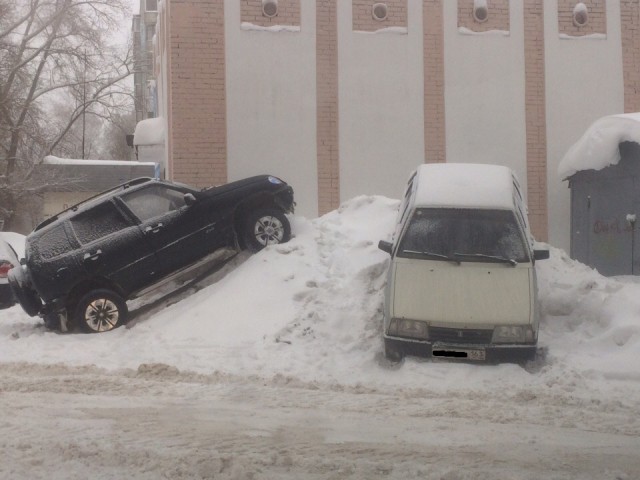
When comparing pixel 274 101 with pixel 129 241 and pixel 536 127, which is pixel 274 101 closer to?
pixel 129 241

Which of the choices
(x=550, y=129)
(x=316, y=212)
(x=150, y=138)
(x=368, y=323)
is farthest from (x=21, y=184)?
(x=368, y=323)

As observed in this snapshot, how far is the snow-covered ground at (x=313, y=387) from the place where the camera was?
17.1 feet

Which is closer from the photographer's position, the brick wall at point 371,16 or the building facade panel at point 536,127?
the brick wall at point 371,16

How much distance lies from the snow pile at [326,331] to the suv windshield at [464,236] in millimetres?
1161

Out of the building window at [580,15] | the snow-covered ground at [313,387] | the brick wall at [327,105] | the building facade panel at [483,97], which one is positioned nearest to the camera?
the snow-covered ground at [313,387]

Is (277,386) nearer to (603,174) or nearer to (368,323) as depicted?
(368,323)

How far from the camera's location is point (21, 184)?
99.4 ft

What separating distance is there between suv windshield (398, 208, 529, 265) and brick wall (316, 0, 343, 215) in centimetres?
591

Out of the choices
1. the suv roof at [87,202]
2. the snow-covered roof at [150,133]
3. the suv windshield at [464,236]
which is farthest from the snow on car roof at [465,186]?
the snow-covered roof at [150,133]

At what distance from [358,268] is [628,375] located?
3.99m

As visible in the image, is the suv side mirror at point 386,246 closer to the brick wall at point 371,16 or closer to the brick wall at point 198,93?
the brick wall at point 198,93

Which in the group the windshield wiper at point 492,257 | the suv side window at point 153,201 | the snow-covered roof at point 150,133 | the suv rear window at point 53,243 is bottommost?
the windshield wiper at point 492,257

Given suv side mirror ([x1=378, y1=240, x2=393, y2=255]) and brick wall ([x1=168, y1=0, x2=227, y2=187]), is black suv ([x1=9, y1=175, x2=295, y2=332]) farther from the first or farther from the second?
suv side mirror ([x1=378, y1=240, x2=393, y2=255])

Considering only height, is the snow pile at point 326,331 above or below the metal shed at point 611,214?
below
